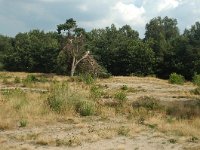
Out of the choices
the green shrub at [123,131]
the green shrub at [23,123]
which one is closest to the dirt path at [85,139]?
the green shrub at [123,131]

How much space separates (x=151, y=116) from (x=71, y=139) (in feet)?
19.3

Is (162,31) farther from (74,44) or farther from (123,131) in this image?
(123,131)

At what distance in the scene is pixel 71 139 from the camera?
1257 cm

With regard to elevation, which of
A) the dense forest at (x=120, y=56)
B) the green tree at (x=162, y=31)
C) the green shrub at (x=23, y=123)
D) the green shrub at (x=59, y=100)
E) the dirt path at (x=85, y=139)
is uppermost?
the green tree at (x=162, y=31)

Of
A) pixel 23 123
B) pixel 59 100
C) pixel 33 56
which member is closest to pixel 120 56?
pixel 33 56

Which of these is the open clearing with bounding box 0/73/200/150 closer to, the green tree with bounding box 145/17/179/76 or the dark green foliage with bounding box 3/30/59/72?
the dark green foliage with bounding box 3/30/59/72

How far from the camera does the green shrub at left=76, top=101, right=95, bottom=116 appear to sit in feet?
59.2

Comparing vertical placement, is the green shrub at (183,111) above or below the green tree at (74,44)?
below

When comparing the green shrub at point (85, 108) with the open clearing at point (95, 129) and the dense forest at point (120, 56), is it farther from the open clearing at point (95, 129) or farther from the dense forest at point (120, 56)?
the dense forest at point (120, 56)

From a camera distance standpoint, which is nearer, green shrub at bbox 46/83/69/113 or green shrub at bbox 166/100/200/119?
green shrub at bbox 46/83/69/113

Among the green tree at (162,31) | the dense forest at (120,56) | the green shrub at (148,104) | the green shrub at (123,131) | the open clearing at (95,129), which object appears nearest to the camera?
the open clearing at (95,129)

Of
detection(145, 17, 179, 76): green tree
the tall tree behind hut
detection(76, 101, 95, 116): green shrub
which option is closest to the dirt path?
detection(76, 101, 95, 116): green shrub

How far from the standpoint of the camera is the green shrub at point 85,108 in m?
18.0

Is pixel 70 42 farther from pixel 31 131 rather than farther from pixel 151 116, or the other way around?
pixel 31 131
